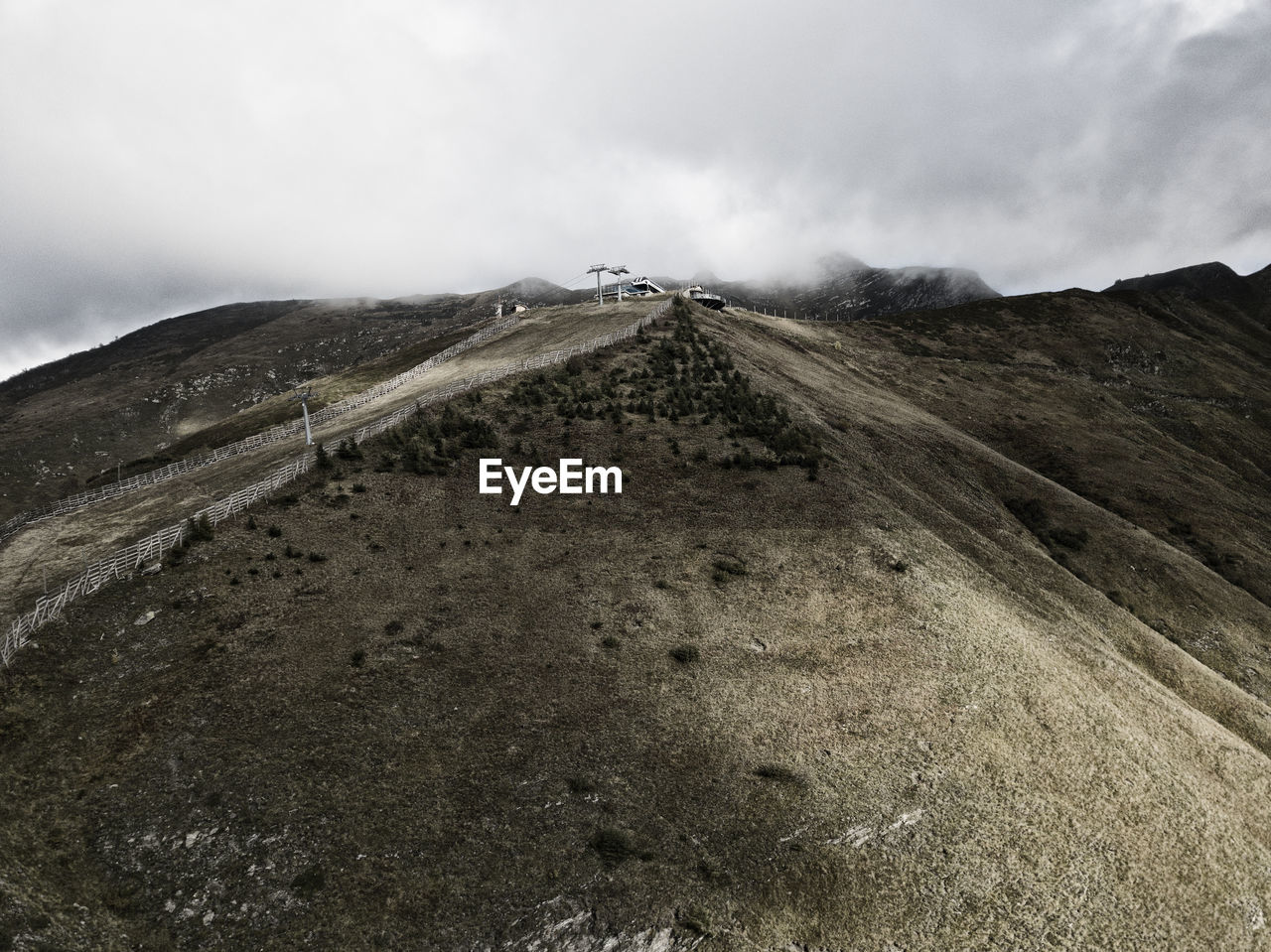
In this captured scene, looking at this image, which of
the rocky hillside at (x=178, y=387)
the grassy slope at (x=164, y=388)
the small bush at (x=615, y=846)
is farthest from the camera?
the grassy slope at (x=164, y=388)

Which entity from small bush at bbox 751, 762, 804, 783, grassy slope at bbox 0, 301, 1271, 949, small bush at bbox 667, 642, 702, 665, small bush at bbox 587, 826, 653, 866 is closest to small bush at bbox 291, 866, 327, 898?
grassy slope at bbox 0, 301, 1271, 949

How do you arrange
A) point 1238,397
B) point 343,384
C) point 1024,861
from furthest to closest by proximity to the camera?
point 1238,397, point 343,384, point 1024,861

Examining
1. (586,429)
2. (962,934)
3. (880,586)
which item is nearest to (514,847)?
(962,934)

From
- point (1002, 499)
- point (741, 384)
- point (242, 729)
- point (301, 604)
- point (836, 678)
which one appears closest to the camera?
point (242, 729)

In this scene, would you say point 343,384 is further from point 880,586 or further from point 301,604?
point 880,586

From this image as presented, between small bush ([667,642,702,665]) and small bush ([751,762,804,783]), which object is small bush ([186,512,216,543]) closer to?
small bush ([667,642,702,665])

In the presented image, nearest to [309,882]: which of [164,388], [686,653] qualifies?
[686,653]

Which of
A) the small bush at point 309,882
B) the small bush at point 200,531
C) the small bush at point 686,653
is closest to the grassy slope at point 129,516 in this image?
the small bush at point 200,531

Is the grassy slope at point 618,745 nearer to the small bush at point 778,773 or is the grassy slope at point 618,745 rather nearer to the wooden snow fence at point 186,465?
the small bush at point 778,773
